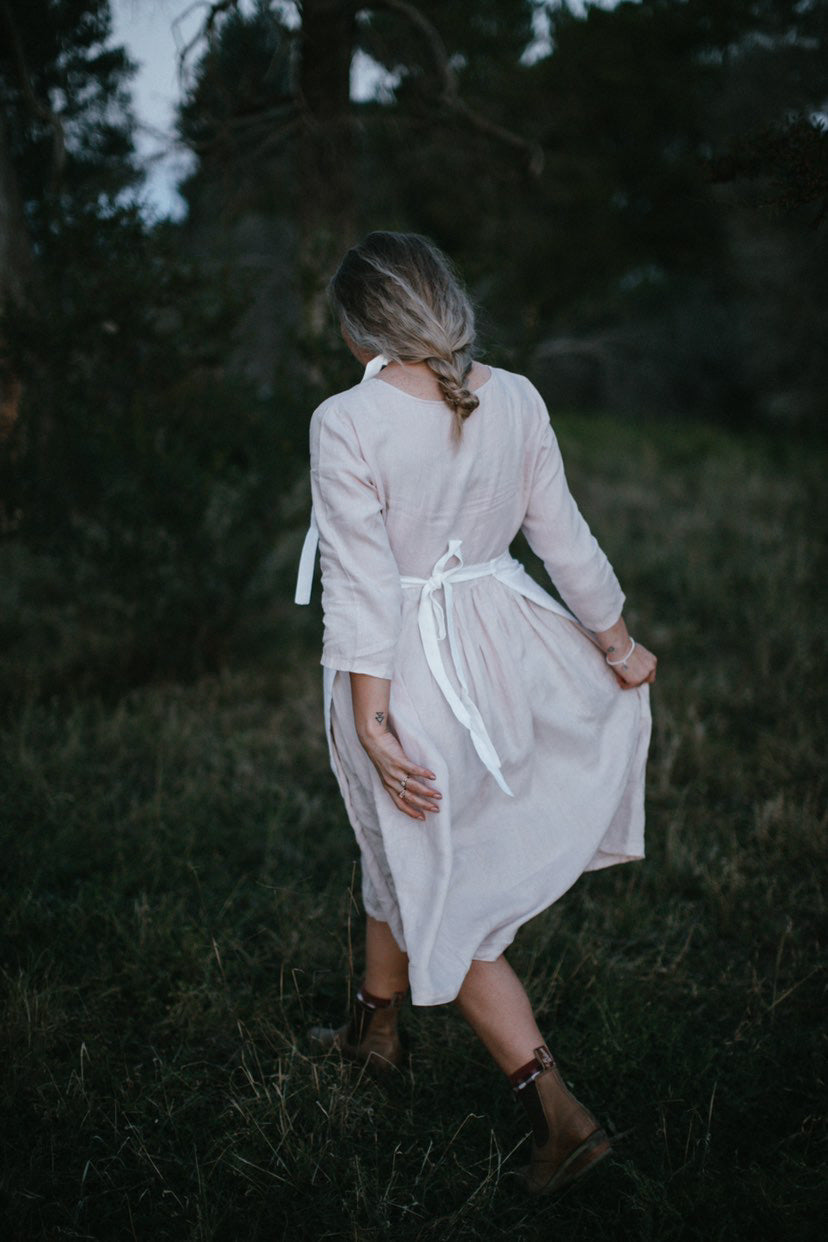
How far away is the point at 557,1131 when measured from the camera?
A: 1.89 meters

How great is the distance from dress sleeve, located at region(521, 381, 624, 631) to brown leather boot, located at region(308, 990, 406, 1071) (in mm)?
1122

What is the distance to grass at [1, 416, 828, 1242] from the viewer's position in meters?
1.92

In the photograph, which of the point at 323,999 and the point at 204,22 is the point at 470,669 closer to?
the point at 323,999

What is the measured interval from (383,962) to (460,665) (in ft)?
2.77

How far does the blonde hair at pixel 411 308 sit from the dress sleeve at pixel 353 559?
20 cm

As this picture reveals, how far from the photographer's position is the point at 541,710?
82.0 inches

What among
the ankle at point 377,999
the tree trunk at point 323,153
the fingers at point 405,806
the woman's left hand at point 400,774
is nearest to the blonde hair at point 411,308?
the woman's left hand at point 400,774

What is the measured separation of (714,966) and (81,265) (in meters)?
3.91

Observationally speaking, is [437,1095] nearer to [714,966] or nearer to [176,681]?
[714,966]

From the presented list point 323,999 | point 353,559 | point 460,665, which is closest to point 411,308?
point 353,559

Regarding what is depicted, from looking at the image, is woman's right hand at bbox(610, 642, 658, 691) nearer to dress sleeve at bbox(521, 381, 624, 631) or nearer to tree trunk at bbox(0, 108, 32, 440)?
dress sleeve at bbox(521, 381, 624, 631)

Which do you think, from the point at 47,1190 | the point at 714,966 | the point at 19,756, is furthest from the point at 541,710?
the point at 19,756

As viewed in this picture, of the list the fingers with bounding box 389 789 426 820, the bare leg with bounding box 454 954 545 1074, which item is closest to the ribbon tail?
the fingers with bounding box 389 789 426 820

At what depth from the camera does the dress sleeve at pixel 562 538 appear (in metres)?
2.07
